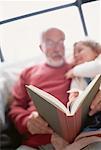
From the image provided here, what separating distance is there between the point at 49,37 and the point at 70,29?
0.44m

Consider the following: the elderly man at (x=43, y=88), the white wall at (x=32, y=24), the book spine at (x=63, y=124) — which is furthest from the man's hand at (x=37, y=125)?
the white wall at (x=32, y=24)

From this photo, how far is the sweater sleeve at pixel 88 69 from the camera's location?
1.25 m

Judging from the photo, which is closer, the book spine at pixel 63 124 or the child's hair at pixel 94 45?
the book spine at pixel 63 124

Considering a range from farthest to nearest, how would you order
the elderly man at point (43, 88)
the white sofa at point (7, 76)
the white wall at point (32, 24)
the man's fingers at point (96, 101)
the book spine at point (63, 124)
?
the white wall at point (32, 24), the white sofa at point (7, 76), the elderly man at point (43, 88), the man's fingers at point (96, 101), the book spine at point (63, 124)

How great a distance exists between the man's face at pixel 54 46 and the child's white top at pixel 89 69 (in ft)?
0.50

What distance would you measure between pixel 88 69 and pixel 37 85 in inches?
9.8

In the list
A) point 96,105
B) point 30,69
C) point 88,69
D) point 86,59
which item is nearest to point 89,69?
point 88,69

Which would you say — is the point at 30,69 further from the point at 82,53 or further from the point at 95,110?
the point at 95,110

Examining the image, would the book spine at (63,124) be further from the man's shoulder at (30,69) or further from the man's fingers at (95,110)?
the man's shoulder at (30,69)

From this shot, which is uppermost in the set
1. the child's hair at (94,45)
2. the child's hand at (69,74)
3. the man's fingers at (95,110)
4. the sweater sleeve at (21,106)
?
the child's hair at (94,45)

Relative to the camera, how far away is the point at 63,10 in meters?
1.83

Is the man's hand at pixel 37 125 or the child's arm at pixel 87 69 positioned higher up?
the child's arm at pixel 87 69

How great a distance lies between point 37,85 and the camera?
139cm

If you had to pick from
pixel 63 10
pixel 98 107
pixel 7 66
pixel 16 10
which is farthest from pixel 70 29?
pixel 98 107
